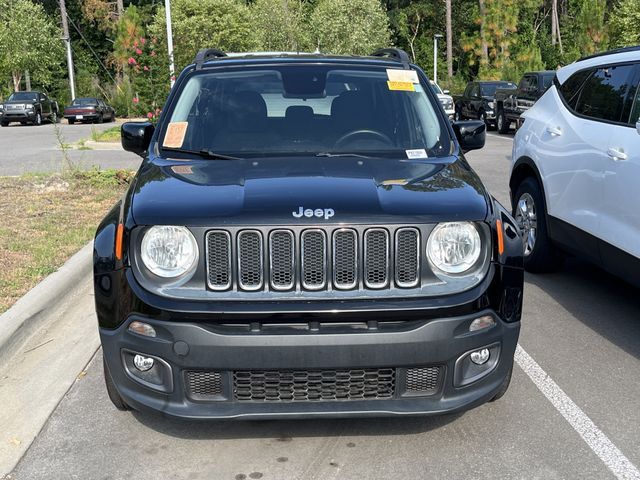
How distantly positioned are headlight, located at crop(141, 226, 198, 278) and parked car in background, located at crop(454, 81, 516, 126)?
23122 millimetres

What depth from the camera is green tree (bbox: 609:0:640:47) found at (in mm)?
47781

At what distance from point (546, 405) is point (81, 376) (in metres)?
2.71

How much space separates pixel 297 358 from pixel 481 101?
24736 millimetres

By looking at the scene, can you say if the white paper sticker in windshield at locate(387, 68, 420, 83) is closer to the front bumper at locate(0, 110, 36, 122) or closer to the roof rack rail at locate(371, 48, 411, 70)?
the roof rack rail at locate(371, 48, 411, 70)

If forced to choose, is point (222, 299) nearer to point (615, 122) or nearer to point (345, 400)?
point (345, 400)

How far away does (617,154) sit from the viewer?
5215 millimetres

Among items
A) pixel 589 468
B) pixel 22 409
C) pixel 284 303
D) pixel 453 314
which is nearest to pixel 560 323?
pixel 589 468

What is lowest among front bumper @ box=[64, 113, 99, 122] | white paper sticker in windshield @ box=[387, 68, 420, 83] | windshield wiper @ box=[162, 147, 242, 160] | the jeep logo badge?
front bumper @ box=[64, 113, 99, 122]

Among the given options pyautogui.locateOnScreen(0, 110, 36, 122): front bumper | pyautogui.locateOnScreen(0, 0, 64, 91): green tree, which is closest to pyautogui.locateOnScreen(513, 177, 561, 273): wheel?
pyautogui.locateOnScreen(0, 110, 36, 122): front bumper

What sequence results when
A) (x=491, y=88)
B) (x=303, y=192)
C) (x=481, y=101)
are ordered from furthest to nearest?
1. (x=491, y=88)
2. (x=481, y=101)
3. (x=303, y=192)

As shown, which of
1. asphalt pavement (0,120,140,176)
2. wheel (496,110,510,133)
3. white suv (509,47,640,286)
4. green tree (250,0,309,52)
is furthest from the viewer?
green tree (250,0,309,52)

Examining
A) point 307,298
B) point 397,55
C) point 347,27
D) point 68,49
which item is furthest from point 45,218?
point 68,49

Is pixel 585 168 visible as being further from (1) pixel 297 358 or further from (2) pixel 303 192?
(1) pixel 297 358

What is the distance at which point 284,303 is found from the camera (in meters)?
3.30
